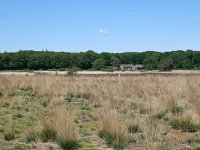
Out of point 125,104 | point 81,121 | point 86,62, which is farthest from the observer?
point 86,62

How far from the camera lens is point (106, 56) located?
5359 inches

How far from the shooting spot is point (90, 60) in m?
132

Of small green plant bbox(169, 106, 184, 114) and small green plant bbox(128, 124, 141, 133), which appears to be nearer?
small green plant bbox(128, 124, 141, 133)

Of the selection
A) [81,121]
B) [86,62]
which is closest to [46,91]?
[81,121]

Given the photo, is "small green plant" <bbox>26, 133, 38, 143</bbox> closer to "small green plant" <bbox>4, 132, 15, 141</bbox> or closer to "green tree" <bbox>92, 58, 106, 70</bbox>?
"small green plant" <bbox>4, 132, 15, 141</bbox>

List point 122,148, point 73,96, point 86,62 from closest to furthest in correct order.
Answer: point 122,148 → point 73,96 → point 86,62

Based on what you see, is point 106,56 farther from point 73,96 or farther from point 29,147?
point 29,147

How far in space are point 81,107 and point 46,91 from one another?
4.98m

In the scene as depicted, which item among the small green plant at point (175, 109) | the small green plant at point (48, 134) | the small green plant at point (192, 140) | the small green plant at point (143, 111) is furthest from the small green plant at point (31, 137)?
the small green plant at point (175, 109)

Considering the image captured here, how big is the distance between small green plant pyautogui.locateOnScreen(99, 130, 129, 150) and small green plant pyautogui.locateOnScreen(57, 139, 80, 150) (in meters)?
0.57

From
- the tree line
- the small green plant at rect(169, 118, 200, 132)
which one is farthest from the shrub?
the tree line

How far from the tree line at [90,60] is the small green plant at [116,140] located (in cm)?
9611

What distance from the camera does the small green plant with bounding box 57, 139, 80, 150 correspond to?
704 cm

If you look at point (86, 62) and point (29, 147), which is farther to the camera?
point (86, 62)
